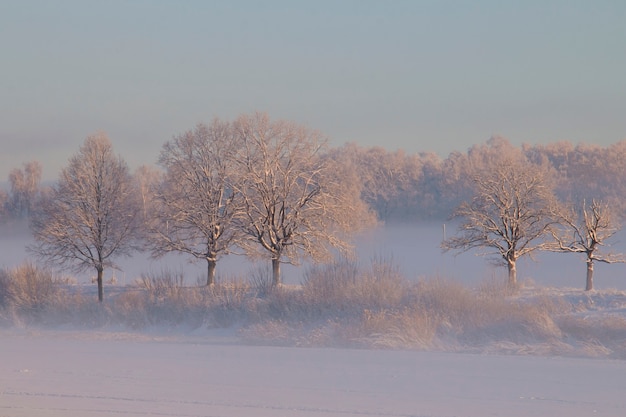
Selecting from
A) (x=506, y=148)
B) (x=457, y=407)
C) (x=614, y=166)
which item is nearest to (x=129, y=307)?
(x=457, y=407)

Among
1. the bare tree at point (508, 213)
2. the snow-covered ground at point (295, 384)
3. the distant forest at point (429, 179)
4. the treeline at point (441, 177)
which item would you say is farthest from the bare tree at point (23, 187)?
the snow-covered ground at point (295, 384)

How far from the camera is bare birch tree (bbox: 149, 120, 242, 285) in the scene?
4006 centimetres

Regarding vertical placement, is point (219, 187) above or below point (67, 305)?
above

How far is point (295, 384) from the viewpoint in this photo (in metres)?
10.3

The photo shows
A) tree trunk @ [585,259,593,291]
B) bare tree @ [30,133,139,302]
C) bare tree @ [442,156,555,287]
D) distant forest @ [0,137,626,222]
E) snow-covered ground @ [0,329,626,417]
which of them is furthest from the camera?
distant forest @ [0,137,626,222]

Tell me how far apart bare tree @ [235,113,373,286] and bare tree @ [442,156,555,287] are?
5.93 meters

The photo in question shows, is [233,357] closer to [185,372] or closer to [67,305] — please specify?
[185,372]

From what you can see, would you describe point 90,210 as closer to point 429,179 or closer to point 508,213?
point 508,213

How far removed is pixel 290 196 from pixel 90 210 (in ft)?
33.1

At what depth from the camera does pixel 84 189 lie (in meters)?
37.2

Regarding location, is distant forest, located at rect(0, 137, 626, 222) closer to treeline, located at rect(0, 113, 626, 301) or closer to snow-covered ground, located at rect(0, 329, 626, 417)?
treeline, located at rect(0, 113, 626, 301)

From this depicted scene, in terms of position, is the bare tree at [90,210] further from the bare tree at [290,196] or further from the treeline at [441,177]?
the treeline at [441,177]

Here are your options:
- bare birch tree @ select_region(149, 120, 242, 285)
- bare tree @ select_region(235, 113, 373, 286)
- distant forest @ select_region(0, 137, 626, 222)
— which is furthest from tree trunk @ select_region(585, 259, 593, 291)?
distant forest @ select_region(0, 137, 626, 222)

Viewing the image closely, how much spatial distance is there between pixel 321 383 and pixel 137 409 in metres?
2.61
